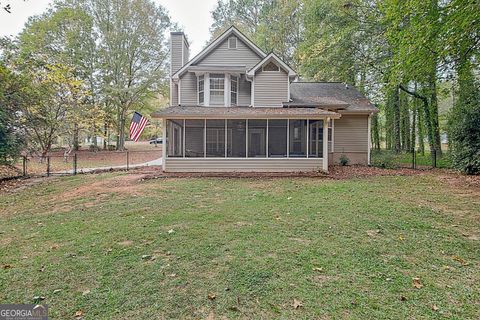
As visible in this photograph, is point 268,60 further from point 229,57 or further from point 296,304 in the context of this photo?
point 296,304

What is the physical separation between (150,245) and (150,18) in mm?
29162

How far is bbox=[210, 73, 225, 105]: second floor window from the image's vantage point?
15.2 m

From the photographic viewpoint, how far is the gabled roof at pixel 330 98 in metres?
15.1

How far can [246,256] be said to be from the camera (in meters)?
3.98

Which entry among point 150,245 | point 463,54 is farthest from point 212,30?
point 150,245

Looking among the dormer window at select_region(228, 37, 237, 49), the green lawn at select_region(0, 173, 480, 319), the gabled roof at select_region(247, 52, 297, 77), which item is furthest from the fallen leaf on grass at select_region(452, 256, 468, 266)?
the dormer window at select_region(228, 37, 237, 49)

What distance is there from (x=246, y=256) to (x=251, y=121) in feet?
38.2

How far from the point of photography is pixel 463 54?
10.5 m

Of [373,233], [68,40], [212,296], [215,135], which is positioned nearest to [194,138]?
[215,135]

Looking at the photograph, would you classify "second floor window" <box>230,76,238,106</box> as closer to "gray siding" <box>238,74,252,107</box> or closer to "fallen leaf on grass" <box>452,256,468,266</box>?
"gray siding" <box>238,74,252,107</box>

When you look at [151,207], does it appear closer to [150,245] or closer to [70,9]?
[150,245]

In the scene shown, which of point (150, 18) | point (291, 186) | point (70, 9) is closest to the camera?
point (291, 186)

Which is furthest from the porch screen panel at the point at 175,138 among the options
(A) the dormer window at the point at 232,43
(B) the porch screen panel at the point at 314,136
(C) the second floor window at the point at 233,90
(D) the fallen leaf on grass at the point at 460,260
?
(D) the fallen leaf on grass at the point at 460,260

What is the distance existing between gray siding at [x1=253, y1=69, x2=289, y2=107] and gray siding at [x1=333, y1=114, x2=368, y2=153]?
3710mm
